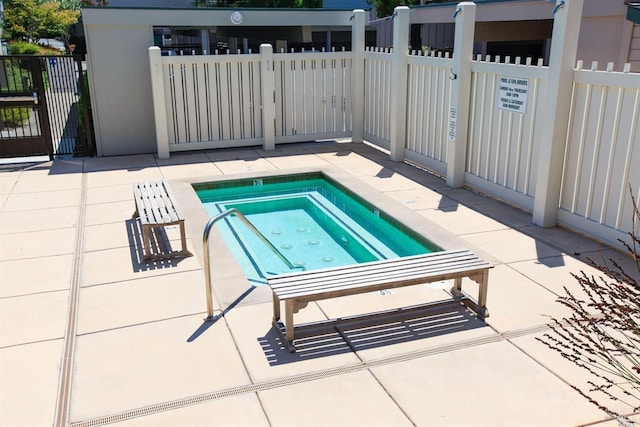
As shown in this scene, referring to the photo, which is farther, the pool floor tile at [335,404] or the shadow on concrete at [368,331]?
the shadow on concrete at [368,331]

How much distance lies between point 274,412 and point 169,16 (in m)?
8.73

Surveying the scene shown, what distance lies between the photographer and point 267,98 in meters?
10.7

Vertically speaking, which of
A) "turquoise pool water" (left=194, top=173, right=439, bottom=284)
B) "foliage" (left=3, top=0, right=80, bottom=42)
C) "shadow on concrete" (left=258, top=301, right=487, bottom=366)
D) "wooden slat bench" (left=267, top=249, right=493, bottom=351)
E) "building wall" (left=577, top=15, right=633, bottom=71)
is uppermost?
"foliage" (left=3, top=0, right=80, bottom=42)

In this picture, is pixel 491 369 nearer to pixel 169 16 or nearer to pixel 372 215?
pixel 372 215

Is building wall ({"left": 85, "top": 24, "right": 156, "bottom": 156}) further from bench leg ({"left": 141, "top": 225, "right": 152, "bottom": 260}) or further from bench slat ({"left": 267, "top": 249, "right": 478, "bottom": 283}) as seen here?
bench slat ({"left": 267, "top": 249, "right": 478, "bottom": 283})

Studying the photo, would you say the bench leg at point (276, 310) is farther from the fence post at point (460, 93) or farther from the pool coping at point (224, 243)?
the fence post at point (460, 93)

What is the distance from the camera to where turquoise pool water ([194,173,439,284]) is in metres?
6.53

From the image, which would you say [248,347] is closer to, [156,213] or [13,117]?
[156,213]

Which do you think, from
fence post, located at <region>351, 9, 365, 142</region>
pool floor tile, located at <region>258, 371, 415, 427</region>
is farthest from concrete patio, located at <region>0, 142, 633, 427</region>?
fence post, located at <region>351, 9, 365, 142</region>

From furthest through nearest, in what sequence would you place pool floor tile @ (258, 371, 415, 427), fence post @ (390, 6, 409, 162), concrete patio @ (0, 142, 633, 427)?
1. fence post @ (390, 6, 409, 162)
2. concrete patio @ (0, 142, 633, 427)
3. pool floor tile @ (258, 371, 415, 427)

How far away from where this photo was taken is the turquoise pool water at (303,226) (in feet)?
21.4

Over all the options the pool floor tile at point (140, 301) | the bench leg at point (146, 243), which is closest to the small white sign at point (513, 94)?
the pool floor tile at point (140, 301)

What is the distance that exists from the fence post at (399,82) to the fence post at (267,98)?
91.1 inches

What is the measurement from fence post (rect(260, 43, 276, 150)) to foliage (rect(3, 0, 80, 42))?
31953mm
